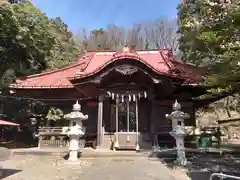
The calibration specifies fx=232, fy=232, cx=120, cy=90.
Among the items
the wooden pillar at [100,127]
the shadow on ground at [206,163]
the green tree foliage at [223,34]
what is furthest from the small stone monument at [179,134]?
the wooden pillar at [100,127]

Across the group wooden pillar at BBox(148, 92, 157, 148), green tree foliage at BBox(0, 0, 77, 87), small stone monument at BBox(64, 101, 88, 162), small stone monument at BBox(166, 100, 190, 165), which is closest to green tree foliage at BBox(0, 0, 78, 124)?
green tree foliage at BBox(0, 0, 77, 87)

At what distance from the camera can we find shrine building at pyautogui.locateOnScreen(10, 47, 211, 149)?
11109 millimetres

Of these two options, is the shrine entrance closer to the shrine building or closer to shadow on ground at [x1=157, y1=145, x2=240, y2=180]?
the shrine building

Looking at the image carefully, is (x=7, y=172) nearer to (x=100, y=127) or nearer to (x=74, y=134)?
(x=74, y=134)

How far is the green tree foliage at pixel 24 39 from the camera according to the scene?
1350 cm

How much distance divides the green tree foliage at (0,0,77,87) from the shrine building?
6.95 ft

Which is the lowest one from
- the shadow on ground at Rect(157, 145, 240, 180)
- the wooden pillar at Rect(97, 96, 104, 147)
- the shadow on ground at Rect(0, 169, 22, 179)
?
the shadow on ground at Rect(0, 169, 22, 179)

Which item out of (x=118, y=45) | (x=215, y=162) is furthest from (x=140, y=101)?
(x=118, y=45)

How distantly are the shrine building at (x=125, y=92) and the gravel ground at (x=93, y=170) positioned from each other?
2.52 meters

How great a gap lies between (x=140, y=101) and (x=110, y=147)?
3026 mm

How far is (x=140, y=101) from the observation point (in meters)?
12.9

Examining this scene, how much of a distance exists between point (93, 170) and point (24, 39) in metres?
10.2

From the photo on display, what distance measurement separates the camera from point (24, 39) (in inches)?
559

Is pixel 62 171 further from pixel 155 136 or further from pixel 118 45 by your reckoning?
pixel 118 45
